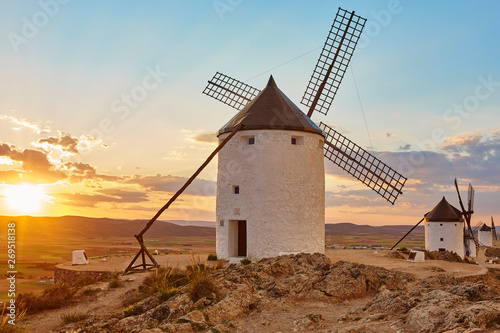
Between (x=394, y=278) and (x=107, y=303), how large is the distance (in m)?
8.68

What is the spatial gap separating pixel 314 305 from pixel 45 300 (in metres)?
8.46

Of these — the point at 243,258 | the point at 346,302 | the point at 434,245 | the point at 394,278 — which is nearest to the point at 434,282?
the point at 394,278

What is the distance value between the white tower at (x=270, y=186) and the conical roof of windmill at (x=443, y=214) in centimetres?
1875

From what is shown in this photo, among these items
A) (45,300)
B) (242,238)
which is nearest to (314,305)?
(45,300)

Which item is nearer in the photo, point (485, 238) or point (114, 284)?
point (114, 284)

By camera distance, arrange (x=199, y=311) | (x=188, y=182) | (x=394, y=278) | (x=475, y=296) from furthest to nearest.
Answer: (x=188, y=182) < (x=394, y=278) < (x=199, y=311) < (x=475, y=296)

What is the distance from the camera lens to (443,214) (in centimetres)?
3441

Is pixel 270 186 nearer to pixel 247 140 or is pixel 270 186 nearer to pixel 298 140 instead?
pixel 247 140

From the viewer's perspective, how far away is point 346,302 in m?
11.2

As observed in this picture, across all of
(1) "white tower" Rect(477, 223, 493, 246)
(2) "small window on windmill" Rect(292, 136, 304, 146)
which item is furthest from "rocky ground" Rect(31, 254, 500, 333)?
(1) "white tower" Rect(477, 223, 493, 246)

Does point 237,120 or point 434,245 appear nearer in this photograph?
point 237,120

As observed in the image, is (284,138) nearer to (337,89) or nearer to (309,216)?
(309,216)

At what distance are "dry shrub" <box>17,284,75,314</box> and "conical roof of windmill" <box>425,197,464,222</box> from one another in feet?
93.8

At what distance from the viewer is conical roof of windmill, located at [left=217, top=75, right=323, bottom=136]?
61.0 ft
